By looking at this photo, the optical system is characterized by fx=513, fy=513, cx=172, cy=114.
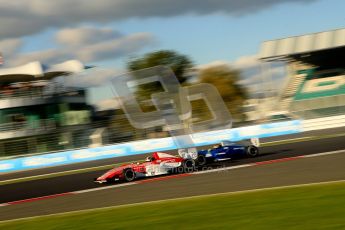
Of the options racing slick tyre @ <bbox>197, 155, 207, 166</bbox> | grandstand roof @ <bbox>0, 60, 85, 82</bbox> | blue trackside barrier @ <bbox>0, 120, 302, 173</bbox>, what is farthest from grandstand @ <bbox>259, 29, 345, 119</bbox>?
racing slick tyre @ <bbox>197, 155, 207, 166</bbox>

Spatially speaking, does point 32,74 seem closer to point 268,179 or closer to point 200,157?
point 200,157

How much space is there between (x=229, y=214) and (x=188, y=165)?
22.4 ft

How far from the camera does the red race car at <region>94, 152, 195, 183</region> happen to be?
44.1ft

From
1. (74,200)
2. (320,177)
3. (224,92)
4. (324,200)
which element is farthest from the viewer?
(224,92)

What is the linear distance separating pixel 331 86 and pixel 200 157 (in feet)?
65.1

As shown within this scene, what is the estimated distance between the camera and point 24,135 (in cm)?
3184

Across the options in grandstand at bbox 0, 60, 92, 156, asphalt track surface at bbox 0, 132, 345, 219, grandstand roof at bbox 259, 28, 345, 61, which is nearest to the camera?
asphalt track surface at bbox 0, 132, 345, 219

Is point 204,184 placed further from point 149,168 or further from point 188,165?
point 188,165

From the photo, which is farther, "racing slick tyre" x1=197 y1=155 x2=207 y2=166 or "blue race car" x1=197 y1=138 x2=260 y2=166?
"blue race car" x1=197 y1=138 x2=260 y2=166

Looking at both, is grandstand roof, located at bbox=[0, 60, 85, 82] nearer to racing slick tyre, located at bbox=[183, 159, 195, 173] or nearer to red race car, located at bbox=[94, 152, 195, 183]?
red race car, located at bbox=[94, 152, 195, 183]

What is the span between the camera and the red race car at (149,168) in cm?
1343

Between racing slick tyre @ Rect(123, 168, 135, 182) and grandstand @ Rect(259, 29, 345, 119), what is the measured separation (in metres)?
18.6

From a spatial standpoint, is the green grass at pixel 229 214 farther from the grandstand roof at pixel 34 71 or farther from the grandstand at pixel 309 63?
the grandstand roof at pixel 34 71

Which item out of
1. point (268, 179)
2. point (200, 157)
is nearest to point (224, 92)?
point (200, 157)
